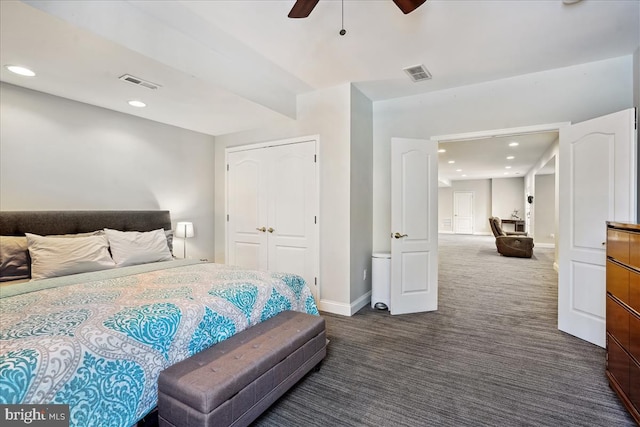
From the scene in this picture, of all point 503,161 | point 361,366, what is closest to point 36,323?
point 361,366

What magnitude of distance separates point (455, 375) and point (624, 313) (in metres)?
1.15

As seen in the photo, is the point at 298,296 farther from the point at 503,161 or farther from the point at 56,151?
the point at 503,161

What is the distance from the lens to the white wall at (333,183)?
3.55m

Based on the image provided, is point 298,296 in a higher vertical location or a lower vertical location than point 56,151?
lower

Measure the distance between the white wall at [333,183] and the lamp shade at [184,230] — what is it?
1887 millimetres

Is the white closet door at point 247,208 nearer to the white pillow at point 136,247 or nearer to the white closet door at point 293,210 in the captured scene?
the white closet door at point 293,210

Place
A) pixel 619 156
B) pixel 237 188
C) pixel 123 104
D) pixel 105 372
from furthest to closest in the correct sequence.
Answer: pixel 237 188 < pixel 123 104 < pixel 619 156 < pixel 105 372

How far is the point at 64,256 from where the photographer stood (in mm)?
2539

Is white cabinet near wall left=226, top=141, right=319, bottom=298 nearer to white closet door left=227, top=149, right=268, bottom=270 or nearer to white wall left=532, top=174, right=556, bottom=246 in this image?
white closet door left=227, top=149, right=268, bottom=270

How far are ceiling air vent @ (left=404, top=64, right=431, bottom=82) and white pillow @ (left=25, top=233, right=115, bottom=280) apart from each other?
3616 mm

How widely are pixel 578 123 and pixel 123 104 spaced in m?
4.87

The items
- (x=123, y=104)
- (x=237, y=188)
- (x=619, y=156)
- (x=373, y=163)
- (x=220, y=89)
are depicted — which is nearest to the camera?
(x=619, y=156)

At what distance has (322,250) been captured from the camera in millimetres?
3711

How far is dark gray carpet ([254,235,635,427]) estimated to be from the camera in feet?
5.96
